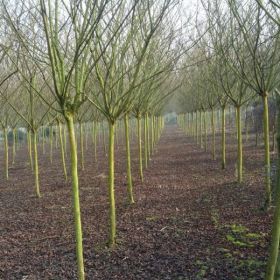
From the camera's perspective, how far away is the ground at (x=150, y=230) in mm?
4320

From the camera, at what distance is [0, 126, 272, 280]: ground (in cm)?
432

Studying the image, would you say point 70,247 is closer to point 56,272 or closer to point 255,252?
point 56,272

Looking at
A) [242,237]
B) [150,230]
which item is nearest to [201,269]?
[242,237]

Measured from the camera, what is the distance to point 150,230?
5645 millimetres

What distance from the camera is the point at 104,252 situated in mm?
4887

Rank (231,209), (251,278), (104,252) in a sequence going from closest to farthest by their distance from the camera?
1. (251,278)
2. (104,252)
3. (231,209)

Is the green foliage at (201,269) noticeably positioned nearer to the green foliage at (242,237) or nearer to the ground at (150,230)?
the ground at (150,230)

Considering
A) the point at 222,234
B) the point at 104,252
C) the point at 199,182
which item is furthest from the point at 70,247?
the point at 199,182

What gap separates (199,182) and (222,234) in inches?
153

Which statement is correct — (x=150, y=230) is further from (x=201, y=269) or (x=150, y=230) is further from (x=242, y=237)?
(x=201, y=269)

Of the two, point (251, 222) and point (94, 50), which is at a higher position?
point (94, 50)

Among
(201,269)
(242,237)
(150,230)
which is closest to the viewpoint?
(201,269)

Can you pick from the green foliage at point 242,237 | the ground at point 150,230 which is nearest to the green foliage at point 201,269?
the ground at point 150,230

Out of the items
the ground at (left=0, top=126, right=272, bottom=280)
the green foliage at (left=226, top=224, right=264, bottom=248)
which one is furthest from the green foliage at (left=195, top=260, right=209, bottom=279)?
the green foliage at (left=226, top=224, right=264, bottom=248)
